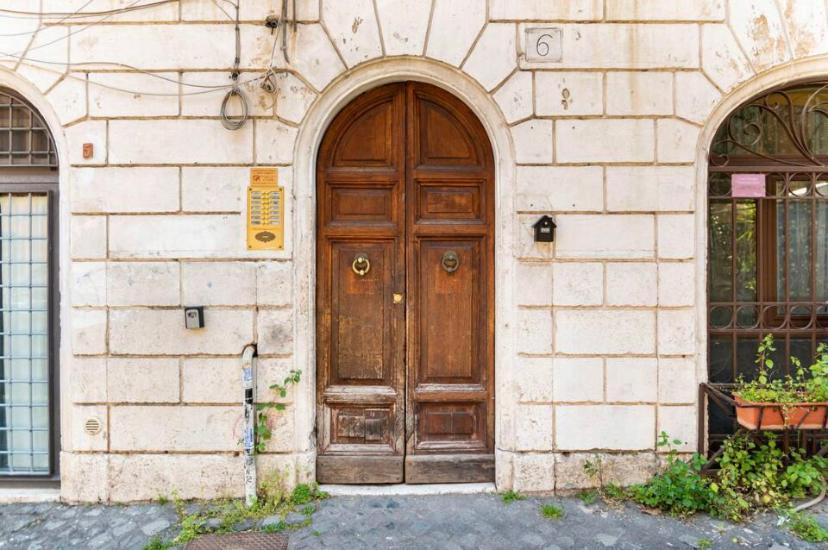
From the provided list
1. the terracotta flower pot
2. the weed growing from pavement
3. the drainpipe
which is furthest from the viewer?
the drainpipe

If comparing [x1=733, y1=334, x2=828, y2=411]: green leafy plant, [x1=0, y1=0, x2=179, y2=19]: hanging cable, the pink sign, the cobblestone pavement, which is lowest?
the cobblestone pavement

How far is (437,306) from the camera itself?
4.29 m

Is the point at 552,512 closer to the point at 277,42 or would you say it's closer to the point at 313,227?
the point at 313,227

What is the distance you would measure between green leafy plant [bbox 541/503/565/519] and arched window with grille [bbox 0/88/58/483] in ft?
13.9

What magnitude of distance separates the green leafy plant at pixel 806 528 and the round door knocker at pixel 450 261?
3.18 meters

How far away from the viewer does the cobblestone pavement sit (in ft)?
11.3

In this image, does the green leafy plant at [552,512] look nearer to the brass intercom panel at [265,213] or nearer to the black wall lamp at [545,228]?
the black wall lamp at [545,228]

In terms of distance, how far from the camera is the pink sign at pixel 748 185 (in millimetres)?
4316

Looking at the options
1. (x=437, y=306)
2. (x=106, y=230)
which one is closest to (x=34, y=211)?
(x=106, y=230)

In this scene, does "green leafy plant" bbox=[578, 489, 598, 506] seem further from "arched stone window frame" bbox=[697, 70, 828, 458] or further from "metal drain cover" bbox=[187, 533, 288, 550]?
"metal drain cover" bbox=[187, 533, 288, 550]

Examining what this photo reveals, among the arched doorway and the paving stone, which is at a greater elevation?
the arched doorway

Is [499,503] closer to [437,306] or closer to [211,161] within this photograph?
[437,306]

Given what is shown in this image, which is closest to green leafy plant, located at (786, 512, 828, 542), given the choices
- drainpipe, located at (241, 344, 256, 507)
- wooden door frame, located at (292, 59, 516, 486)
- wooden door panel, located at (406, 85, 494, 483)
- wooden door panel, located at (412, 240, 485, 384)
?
wooden door frame, located at (292, 59, 516, 486)

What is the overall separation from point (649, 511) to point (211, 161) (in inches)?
180
